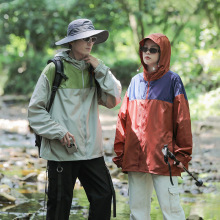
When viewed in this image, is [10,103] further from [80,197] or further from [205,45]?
[80,197]

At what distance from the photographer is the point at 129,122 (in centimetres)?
423

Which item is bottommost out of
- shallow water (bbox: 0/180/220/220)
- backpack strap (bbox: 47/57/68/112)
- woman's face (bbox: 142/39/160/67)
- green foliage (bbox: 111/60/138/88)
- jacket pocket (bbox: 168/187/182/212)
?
shallow water (bbox: 0/180/220/220)

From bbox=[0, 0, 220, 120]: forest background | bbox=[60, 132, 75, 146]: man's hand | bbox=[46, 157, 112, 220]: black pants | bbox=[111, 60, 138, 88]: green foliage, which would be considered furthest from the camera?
bbox=[111, 60, 138, 88]: green foliage

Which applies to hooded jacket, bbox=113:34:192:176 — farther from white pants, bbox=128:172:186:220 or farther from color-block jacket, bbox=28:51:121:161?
color-block jacket, bbox=28:51:121:161

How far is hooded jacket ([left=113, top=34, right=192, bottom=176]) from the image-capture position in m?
4.05

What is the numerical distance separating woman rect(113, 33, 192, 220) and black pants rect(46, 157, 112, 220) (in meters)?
0.21

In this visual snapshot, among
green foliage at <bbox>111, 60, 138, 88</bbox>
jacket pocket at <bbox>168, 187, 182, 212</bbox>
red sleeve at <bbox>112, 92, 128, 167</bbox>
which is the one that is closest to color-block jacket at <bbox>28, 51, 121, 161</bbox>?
red sleeve at <bbox>112, 92, 128, 167</bbox>

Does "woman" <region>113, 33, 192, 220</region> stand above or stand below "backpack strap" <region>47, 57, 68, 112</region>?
below

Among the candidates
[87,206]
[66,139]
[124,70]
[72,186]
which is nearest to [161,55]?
[66,139]

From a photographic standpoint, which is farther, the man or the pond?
the pond

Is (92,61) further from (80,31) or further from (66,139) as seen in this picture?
(66,139)

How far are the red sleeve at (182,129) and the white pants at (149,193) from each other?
216 mm

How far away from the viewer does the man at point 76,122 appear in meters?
4.01

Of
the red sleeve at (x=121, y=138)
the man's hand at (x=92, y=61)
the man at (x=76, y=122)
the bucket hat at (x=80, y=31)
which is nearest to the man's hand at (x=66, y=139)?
the man at (x=76, y=122)
